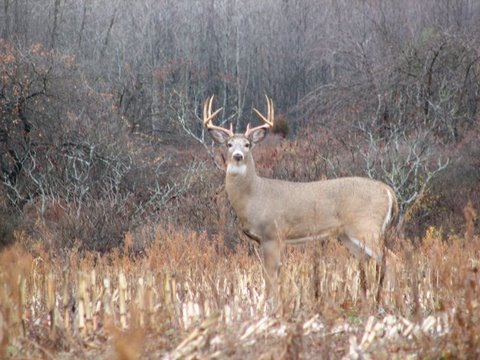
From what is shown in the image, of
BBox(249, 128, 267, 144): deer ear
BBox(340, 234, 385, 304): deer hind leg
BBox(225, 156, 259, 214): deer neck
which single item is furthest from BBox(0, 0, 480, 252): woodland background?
BBox(340, 234, 385, 304): deer hind leg

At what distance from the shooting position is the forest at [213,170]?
5.09 m

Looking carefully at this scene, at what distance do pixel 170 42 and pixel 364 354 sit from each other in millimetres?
37611

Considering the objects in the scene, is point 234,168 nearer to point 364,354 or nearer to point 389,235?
point 389,235

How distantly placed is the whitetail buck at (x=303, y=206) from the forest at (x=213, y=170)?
372 millimetres

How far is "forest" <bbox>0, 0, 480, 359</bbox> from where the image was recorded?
5.09 meters

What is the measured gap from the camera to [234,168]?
9.94 m

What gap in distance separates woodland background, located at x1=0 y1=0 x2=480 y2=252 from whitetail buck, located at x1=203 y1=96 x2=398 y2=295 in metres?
1.97

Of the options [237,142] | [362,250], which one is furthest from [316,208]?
[362,250]

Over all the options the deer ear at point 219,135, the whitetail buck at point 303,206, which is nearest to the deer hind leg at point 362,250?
the whitetail buck at point 303,206

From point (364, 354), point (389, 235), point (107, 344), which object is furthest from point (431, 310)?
point (389, 235)

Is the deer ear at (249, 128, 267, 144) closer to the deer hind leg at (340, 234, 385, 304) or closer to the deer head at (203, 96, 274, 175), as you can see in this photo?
the deer head at (203, 96, 274, 175)

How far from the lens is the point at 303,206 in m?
9.72

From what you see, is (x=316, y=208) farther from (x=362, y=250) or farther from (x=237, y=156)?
(x=362, y=250)

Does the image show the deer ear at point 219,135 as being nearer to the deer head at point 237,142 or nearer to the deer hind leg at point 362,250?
the deer head at point 237,142
